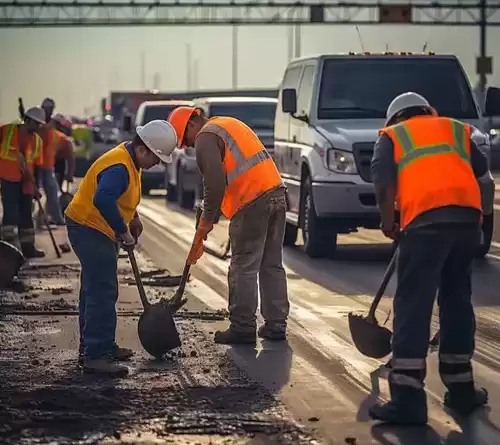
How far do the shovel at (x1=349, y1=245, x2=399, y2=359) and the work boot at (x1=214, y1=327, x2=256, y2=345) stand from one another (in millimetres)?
A: 1041

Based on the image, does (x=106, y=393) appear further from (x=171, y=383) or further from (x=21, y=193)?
(x=21, y=193)

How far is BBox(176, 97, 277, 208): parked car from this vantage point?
23875 mm

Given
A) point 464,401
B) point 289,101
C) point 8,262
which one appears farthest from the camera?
point 289,101

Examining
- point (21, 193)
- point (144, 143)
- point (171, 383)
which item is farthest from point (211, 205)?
point (21, 193)

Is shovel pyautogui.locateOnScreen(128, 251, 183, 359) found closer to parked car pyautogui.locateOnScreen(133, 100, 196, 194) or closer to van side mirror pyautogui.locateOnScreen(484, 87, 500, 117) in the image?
van side mirror pyautogui.locateOnScreen(484, 87, 500, 117)

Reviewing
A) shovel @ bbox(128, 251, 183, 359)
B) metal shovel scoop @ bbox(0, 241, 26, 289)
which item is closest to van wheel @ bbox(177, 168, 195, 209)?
metal shovel scoop @ bbox(0, 241, 26, 289)

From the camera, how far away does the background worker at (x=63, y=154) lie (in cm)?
2362

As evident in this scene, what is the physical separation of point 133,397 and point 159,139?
71.8 inches

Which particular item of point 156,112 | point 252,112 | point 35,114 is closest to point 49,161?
point 252,112

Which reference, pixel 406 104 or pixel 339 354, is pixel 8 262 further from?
pixel 406 104

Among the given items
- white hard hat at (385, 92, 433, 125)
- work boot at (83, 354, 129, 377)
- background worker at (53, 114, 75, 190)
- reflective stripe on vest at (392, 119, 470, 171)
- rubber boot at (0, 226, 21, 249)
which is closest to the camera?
reflective stripe on vest at (392, 119, 470, 171)

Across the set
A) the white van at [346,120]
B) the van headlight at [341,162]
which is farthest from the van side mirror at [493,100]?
the van headlight at [341,162]

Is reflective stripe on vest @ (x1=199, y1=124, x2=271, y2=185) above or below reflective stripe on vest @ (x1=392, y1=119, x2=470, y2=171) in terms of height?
below

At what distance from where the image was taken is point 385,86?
16922 millimetres
